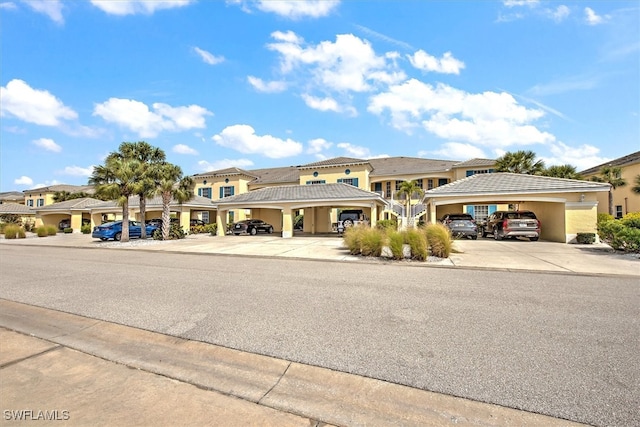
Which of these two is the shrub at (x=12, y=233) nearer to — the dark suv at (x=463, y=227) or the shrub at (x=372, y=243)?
the shrub at (x=372, y=243)

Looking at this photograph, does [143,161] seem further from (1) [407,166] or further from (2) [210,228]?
(1) [407,166]

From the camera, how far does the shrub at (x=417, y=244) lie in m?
11.6

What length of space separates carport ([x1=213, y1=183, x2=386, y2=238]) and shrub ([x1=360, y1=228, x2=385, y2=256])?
9747mm

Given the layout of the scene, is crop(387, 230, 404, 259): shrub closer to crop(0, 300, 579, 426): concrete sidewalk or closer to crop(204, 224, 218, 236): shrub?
crop(0, 300, 579, 426): concrete sidewalk

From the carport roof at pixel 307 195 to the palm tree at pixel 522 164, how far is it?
1243 centimetres

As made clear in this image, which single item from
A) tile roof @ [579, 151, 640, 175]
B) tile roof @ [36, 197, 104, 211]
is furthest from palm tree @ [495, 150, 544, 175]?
tile roof @ [36, 197, 104, 211]

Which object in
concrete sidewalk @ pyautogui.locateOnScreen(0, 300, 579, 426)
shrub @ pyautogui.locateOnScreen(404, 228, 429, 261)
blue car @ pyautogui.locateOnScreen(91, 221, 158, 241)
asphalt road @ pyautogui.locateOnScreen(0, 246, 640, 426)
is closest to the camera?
concrete sidewalk @ pyautogui.locateOnScreen(0, 300, 579, 426)

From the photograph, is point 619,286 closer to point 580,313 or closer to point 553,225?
point 580,313

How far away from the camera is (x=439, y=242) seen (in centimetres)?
1216

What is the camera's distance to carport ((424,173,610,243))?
57.5 feet

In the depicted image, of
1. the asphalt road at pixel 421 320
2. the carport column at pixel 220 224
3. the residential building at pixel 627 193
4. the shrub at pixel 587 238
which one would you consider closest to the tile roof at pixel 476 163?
the residential building at pixel 627 193

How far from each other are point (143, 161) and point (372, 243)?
21051 millimetres

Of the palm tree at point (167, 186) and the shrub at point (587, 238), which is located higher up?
the palm tree at point (167, 186)

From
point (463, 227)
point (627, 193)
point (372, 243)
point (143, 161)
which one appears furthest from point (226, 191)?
point (627, 193)
